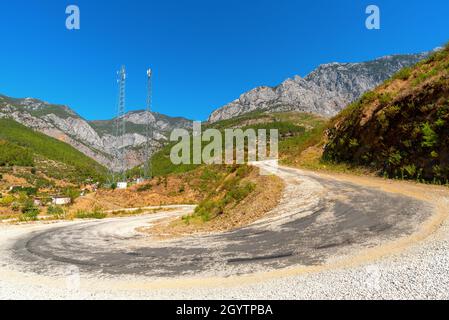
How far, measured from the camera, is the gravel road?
4.87 meters

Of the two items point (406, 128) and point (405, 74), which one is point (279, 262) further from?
point (405, 74)

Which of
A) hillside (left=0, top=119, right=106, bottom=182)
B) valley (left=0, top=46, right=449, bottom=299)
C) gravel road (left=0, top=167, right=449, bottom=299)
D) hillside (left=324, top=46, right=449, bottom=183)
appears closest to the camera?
gravel road (left=0, top=167, right=449, bottom=299)

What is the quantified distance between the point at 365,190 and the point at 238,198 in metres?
6.28

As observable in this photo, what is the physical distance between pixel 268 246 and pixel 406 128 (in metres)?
15.0

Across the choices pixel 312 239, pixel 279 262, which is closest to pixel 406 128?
pixel 312 239

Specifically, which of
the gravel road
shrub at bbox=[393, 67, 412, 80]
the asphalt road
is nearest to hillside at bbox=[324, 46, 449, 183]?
shrub at bbox=[393, 67, 412, 80]

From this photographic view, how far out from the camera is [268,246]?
758cm

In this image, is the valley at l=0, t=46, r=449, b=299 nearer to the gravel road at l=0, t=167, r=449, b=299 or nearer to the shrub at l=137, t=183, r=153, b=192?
the gravel road at l=0, t=167, r=449, b=299

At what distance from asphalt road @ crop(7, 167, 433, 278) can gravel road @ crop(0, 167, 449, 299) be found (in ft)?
0.10

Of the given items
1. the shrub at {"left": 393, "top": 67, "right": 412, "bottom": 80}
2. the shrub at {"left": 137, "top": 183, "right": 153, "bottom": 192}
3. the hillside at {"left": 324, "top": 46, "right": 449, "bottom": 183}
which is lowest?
the shrub at {"left": 137, "top": 183, "right": 153, "bottom": 192}

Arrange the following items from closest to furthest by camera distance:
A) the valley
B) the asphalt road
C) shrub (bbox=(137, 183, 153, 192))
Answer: the valley < the asphalt road < shrub (bbox=(137, 183, 153, 192))

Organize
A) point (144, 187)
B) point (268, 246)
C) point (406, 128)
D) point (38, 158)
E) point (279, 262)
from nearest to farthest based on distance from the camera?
point (279, 262) < point (268, 246) < point (406, 128) < point (144, 187) < point (38, 158)

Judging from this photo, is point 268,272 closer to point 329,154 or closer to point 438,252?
point 438,252
